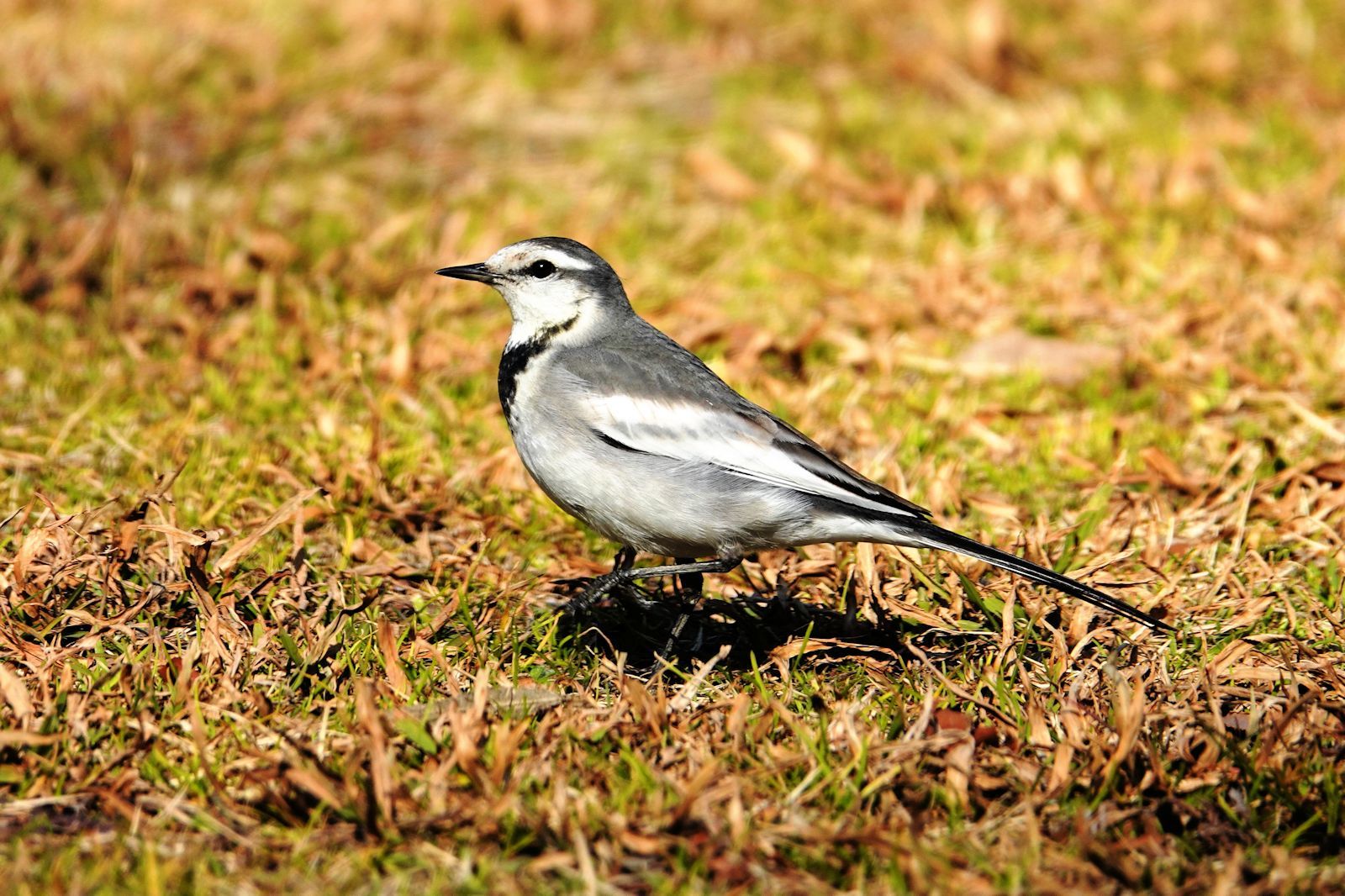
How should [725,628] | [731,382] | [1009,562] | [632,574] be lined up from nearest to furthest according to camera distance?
[1009,562] → [632,574] → [725,628] → [731,382]

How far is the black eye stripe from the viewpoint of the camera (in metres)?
6.00

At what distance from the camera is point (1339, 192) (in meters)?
9.72

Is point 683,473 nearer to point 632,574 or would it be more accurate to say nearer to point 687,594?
point 632,574

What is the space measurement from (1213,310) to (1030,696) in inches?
163

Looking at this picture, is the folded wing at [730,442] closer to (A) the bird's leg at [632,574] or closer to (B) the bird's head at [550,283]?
(A) the bird's leg at [632,574]

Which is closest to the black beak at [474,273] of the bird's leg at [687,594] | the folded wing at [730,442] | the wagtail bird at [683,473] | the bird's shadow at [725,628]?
the wagtail bird at [683,473]

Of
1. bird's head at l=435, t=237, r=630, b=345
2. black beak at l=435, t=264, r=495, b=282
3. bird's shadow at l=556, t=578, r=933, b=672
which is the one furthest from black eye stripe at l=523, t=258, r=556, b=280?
bird's shadow at l=556, t=578, r=933, b=672

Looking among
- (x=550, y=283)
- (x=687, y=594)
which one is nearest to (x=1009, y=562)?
(x=687, y=594)

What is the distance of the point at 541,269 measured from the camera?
602cm

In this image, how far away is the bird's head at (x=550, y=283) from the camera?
598 centimetres

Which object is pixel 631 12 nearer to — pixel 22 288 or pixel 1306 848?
pixel 22 288

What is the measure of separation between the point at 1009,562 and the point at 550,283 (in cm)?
208

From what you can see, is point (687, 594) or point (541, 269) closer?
point (687, 594)

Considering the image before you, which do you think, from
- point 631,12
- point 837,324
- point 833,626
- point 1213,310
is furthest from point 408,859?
point 631,12
